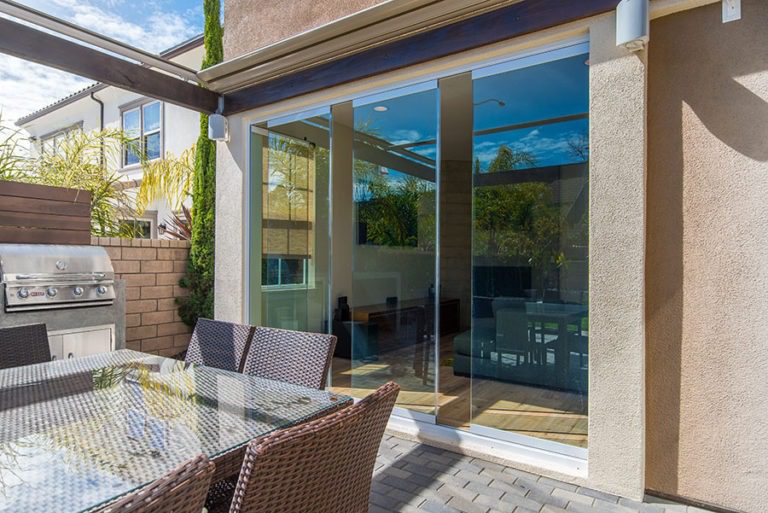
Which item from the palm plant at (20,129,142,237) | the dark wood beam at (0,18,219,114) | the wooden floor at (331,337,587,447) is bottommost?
the wooden floor at (331,337,587,447)

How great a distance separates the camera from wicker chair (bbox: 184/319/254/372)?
290 cm

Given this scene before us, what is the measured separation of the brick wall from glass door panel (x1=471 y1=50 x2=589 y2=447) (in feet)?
13.9

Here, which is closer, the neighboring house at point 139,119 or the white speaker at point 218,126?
the white speaker at point 218,126

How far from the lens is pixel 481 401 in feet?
12.4

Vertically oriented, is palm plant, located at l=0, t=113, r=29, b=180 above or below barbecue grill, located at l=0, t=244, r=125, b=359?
above

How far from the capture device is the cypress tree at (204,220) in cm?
613

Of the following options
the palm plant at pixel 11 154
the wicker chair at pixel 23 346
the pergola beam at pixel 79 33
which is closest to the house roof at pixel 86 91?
the palm plant at pixel 11 154

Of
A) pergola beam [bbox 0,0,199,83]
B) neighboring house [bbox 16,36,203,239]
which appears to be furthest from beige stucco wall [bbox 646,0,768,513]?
neighboring house [bbox 16,36,203,239]

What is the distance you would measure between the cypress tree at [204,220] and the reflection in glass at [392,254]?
2083 mm

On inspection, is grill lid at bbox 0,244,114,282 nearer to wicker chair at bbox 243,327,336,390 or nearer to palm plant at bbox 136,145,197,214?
wicker chair at bbox 243,327,336,390

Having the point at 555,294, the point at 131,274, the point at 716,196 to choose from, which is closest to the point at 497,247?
the point at 555,294

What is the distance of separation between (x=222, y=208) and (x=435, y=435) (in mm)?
3435

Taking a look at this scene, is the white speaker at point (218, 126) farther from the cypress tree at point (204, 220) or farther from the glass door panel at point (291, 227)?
the cypress tree at point (204, 220)

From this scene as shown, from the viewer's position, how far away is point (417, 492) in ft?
9.46
